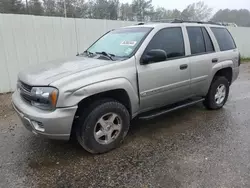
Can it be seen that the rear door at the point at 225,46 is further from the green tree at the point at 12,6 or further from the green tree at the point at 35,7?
the green tree at the point at 35,7

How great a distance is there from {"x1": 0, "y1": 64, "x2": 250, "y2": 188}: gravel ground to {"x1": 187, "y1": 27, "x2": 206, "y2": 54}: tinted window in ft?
4.51

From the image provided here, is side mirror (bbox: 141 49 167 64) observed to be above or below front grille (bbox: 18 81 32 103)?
above

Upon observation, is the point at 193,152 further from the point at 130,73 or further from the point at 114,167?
the point at 130,73

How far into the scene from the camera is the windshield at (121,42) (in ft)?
11.4

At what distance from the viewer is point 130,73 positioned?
3172 millimetres

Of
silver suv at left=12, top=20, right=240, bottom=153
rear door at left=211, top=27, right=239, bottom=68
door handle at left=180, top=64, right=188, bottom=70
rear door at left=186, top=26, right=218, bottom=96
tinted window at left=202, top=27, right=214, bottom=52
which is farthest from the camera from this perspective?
rear door at left=211, top=27, right=239, bottom=68

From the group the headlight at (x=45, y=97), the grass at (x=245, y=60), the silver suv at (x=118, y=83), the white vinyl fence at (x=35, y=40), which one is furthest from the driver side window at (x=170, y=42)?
the grass at (x=245, y=60)

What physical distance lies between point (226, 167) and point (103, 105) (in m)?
1.77

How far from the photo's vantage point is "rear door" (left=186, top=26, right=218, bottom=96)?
407cm

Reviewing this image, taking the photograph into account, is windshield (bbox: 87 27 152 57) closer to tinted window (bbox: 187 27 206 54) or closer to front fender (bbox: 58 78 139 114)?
front fender (bbox: 58 78 139 114)

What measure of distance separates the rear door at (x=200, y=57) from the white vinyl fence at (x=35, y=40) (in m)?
4.31

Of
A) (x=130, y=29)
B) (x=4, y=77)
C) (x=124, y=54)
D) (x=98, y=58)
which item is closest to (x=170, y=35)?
(x=130, y=29)

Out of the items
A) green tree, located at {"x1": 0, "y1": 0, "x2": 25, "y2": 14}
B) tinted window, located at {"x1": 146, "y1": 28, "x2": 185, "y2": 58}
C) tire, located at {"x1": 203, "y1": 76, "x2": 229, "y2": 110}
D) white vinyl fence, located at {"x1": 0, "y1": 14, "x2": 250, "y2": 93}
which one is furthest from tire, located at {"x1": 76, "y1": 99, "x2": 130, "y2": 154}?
green tree, located at {"x1": 0, "y1": 0, "x2": 25, "y2": 14}

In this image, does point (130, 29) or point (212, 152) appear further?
point (130, 29)
